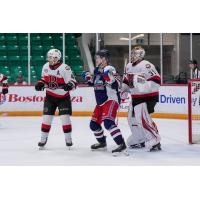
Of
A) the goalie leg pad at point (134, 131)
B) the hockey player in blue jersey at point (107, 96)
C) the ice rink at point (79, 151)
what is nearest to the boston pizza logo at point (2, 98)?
the ice rink at point (79, 151)

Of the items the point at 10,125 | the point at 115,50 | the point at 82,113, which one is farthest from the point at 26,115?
the point at 115,50

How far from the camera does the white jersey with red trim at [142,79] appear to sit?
524 centimetres

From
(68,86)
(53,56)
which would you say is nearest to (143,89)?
(68,86)

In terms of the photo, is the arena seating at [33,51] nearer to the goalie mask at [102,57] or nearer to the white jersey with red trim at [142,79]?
the white jersey with red trim at [142,79]

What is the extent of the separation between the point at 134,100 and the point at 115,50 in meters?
8.74

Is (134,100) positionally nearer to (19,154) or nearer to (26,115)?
(19,154)

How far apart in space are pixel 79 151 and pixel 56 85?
0.76 meters

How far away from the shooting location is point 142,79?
17.2 feet

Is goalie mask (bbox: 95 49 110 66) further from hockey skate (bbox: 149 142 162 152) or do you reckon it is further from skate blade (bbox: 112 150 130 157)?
hockey skate (bbox: 149 142 162 152)

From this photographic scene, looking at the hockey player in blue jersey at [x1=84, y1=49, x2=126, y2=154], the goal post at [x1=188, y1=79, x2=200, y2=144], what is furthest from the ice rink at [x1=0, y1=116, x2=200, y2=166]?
the hockey player in blue jersey at [x1=84, y1=49, x2=126, y2=154]

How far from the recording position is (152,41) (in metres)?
14.1

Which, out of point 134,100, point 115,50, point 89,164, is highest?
point 115,50

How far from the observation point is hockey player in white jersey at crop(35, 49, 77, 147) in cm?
534

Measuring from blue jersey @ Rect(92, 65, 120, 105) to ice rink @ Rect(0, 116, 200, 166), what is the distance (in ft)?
1.91
